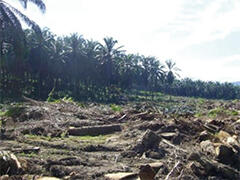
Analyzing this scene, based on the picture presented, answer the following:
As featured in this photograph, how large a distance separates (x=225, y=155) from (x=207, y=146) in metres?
0.59

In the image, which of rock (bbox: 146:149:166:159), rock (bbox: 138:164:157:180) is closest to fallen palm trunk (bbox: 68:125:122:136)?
rock (bbox: 146:149:166:159)

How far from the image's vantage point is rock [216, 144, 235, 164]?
217 inches

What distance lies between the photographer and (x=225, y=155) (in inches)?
218

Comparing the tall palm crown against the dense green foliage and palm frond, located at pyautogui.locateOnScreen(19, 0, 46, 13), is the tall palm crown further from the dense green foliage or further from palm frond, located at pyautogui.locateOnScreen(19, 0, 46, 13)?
the dense green foliage

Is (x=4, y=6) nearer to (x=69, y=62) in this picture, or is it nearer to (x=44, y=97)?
(x=44, y=97)

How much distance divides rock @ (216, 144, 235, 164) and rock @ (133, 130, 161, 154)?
4.02ft

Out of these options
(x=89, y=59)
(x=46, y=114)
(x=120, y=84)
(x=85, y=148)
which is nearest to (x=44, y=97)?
(x=89, y=59)

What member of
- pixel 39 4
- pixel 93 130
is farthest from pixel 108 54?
pixel 93 130

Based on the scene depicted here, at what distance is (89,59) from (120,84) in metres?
10.9

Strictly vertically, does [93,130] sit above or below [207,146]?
below

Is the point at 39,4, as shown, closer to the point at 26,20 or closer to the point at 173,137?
the point at 26,20

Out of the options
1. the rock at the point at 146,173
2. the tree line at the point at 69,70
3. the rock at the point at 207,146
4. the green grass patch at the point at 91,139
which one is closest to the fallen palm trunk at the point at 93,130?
the green grass patch at the point at 91,139

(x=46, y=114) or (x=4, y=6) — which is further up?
(x=4, y=6)

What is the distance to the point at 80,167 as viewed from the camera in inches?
179
